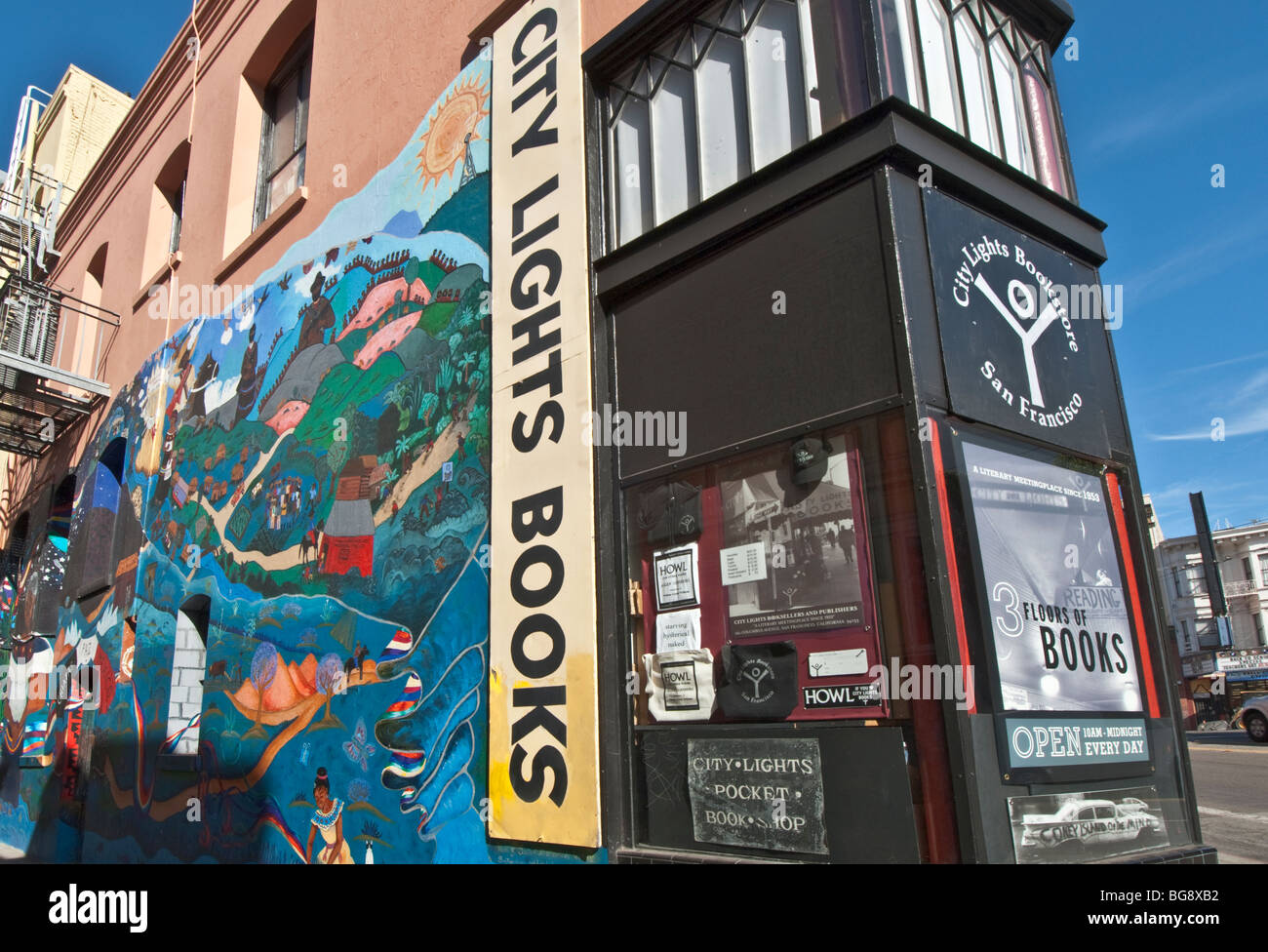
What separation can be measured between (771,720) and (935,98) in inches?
131

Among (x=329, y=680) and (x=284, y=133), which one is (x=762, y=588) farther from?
(x=284, y=133)

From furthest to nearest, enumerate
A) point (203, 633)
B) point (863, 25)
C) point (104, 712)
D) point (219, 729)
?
point (104, 712)
point (203, 633)
point (219, 729)
point (863, 25)

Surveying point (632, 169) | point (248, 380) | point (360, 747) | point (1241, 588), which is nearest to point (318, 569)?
point (360, 747)

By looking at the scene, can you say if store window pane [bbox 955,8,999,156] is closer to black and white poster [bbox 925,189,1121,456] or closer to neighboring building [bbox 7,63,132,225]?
black and white poster [bbox 925,189,1121,456]

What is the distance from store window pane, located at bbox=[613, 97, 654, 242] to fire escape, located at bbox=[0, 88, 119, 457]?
33.5 ft

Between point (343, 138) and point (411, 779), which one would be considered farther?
point (343, 138)

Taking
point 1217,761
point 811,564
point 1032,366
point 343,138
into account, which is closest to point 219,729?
point 343,138

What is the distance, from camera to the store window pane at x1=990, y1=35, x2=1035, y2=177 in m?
5.16

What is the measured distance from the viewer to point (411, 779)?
5824mm

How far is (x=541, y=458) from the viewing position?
17.9 ft

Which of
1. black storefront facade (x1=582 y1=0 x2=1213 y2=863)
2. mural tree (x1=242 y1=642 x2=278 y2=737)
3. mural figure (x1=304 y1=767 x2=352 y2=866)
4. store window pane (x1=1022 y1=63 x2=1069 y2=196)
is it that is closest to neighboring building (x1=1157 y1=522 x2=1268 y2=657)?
store window pane (x1=1022 y1=63 x2=1069 y2=196)

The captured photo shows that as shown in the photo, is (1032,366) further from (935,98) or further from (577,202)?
(577,202)

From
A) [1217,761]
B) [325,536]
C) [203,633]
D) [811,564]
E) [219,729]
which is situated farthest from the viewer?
[1217,761]

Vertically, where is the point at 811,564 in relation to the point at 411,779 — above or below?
above
